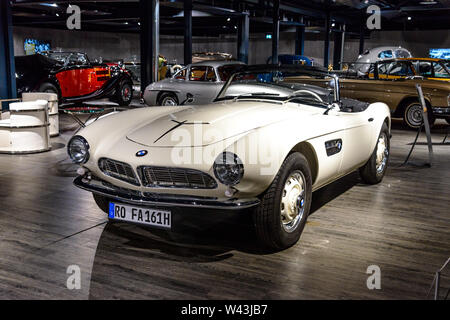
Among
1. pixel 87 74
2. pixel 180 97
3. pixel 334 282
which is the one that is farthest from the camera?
pixel 87 74

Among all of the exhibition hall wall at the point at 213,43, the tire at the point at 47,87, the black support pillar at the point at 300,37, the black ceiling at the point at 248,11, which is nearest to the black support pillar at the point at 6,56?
the tire at the point at 47,87

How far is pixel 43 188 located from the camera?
5199 millimetres

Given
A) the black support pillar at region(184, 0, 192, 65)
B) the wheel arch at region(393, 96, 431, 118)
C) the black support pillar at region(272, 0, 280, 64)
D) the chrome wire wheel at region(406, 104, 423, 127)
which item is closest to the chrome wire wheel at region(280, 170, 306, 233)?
the wheel arch at region(393, 96, 431, 118)

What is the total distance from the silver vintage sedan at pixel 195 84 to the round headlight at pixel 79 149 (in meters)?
6.19

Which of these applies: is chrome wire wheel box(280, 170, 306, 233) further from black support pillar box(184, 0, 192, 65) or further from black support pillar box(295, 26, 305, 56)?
black support pillar box(295, 26, 305, 56)

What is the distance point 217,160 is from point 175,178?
1.11 ft

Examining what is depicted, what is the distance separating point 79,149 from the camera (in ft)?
11.9

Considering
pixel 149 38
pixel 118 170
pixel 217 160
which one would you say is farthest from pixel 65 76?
pixel 217 160

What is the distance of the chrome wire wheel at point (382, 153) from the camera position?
219 inches

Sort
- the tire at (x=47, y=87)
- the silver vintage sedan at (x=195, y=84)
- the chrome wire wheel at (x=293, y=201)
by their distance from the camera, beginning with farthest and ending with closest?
the tire at (x=47, y=87)
the silver vintage sedan at (x=195, y=84)
the chrome wire wheel at (x=293, y=201)

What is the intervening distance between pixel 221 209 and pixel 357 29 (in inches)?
1281

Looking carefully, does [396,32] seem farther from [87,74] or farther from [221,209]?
[221,209]

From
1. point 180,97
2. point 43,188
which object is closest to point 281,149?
point 43,188

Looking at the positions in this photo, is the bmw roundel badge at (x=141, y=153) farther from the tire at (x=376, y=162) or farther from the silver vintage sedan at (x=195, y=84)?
the silver vintage sedan at (x=195, y=84)
